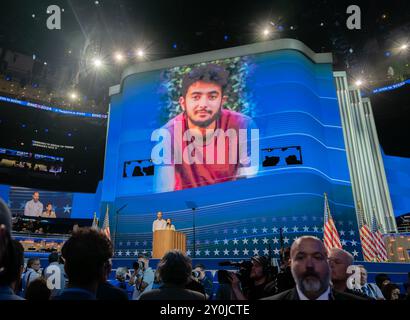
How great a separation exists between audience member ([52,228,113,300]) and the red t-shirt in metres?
11.1

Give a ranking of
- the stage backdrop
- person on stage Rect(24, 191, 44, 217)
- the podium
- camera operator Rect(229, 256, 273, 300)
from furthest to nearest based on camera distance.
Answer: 1. person on stage Rect(24, 191, 44, 217)
2. the stage backdrop
3. the podium
4. camera operator Rect(229, 256, 273, 300)

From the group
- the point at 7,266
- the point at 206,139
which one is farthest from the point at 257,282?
the point at 206,139

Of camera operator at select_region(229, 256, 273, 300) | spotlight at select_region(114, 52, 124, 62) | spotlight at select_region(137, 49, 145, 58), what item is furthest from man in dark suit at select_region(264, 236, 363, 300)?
spotlight at select_region(114, 52, 124, 62)

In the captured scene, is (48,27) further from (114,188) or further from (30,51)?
(114,188)

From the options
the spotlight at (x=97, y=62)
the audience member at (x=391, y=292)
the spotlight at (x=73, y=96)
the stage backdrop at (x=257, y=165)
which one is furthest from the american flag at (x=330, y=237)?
the spotlight at (x=73, y=96)

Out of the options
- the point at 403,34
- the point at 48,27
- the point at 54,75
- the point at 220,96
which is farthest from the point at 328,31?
the point at 54,75

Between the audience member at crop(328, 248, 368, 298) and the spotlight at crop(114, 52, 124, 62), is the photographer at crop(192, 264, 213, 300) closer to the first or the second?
the audience member at crop(328, 248, 368, 298)

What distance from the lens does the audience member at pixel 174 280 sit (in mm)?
2152

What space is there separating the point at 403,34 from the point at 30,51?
20433 millimetres

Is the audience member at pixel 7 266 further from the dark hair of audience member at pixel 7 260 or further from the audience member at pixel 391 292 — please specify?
the audience member at pixel 391 292

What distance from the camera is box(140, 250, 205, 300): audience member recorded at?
2.15 metres

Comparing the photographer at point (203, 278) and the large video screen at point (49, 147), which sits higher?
the large video screen at point (49, 147)
